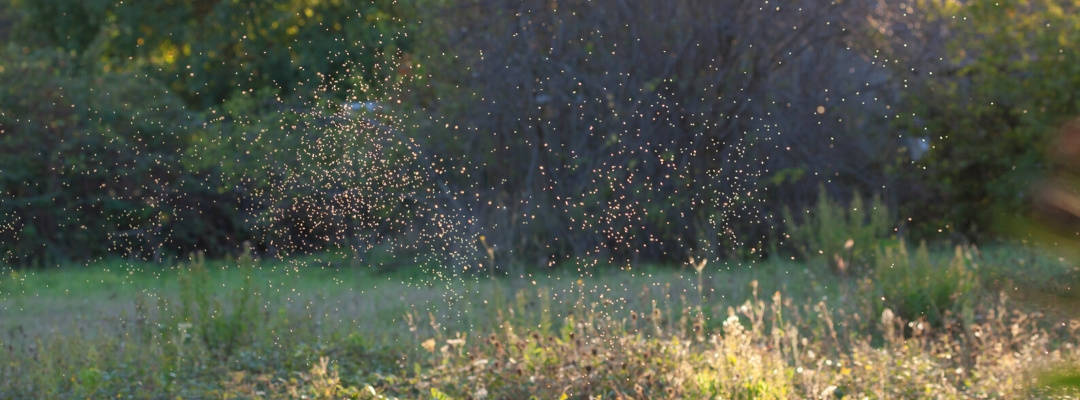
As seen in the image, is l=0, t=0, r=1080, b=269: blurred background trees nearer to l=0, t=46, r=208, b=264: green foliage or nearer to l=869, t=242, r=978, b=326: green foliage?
l=0, t=46, r=208, b=264: green foliage

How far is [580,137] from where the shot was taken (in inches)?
428

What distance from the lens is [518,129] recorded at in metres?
11.0

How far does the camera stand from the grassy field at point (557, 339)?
200 inches

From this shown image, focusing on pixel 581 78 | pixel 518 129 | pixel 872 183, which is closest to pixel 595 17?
pixel 581 78

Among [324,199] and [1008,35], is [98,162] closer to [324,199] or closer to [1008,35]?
[324,199]

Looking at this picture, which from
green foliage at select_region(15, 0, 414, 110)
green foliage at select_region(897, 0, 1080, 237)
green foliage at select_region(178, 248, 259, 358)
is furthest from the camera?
green foliage at select_region(15, 0, 414, 110)

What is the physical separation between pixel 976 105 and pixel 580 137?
164 inches

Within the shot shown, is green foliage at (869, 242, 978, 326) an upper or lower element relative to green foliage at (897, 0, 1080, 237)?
lower

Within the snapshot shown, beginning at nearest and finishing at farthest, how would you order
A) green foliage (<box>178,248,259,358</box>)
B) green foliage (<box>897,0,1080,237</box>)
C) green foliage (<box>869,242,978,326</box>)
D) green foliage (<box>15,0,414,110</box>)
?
green foliage (<box>178,248,259,358</box>) < green foliage (<box>869,242,978,326</box>) < green foliage (<box>897,0,1080,237</box>) < green foliage (<box>15,0,414,110</box>)

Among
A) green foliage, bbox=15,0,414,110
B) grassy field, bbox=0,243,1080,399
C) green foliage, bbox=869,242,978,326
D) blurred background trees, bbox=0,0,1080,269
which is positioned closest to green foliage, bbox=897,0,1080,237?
blurred background trees, bbox=0,0,1080,269

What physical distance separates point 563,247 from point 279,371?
547 centimetres

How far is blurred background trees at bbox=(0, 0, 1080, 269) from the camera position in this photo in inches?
424

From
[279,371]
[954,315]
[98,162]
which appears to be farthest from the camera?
[98,162]

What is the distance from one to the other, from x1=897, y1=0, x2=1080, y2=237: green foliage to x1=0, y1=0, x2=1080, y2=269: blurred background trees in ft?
0.09
